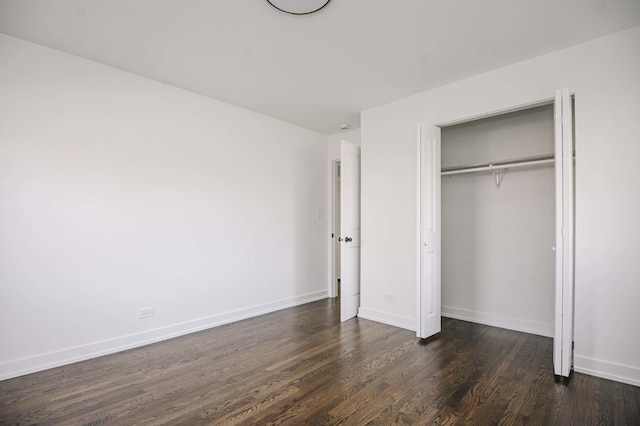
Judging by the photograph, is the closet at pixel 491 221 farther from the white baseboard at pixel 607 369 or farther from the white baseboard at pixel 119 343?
the white baseboard at pixel 119 343

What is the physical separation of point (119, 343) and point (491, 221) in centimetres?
417

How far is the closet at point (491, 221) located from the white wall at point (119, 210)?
83.2 inches

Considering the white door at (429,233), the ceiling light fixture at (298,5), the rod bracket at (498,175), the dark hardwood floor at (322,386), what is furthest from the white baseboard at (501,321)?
the ceiling light fixture at (298,5)

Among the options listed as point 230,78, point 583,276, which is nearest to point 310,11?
point 230,78

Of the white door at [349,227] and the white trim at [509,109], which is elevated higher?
the white trim at [509,109]

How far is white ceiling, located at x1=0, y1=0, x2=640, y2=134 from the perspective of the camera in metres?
2.21

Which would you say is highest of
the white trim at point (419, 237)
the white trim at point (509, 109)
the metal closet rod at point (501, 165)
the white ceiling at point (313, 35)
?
the white ceiling at point (313, 35)

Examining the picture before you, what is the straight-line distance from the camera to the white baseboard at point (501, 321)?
11.1 feet

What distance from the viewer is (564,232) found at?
2.46 metres

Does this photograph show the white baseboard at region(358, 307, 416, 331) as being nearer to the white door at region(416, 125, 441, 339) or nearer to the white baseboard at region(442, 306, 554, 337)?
the white door at region(416, 125, 441, 339)

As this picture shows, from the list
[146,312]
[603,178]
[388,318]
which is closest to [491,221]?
[603,178]

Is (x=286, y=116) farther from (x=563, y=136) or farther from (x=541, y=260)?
(x=541, y=260)

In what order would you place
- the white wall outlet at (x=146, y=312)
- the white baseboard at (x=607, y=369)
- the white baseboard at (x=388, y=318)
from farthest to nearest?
the white baseboard at (x=388, y=318) → the white wall outlet at (x=146, y=312) → the white baseboard at (x=607, y=369)

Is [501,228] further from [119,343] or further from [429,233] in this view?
[119,343]
